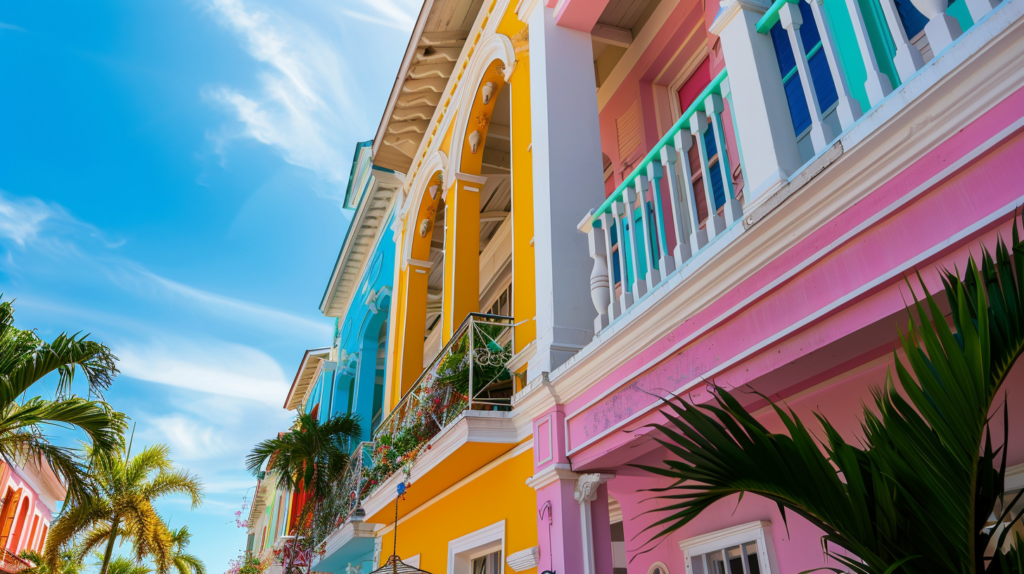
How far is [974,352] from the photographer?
1599 millimetres

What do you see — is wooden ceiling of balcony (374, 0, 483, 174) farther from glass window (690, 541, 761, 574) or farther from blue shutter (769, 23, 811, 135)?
glass window (690, 541, 761, 574)

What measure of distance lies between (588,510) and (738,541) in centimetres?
93

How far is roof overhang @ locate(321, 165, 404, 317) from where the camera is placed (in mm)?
13367

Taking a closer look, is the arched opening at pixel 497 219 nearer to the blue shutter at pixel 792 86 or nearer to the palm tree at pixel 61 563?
the blue shutter at pixel 792 86

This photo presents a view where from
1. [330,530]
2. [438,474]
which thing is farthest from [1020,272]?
[330,530]

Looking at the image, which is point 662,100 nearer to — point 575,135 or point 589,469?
point 575,135

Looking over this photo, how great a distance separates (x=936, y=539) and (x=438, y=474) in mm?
5004

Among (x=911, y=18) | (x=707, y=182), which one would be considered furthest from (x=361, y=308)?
(x=911, y=18)

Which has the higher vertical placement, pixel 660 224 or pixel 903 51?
pixel 660 224

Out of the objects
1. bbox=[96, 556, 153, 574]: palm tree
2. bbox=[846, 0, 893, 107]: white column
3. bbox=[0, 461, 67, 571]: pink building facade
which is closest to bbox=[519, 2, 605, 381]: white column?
bbox=[846, 0, 893, 107]: white column

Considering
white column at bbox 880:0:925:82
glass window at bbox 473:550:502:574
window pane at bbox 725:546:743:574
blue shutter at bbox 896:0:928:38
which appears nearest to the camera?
white column at bbox 880:0:925:82

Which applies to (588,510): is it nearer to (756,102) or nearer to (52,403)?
(756,102)

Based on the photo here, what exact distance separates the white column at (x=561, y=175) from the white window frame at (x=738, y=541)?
149 centimetres

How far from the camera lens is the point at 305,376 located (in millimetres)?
22281
